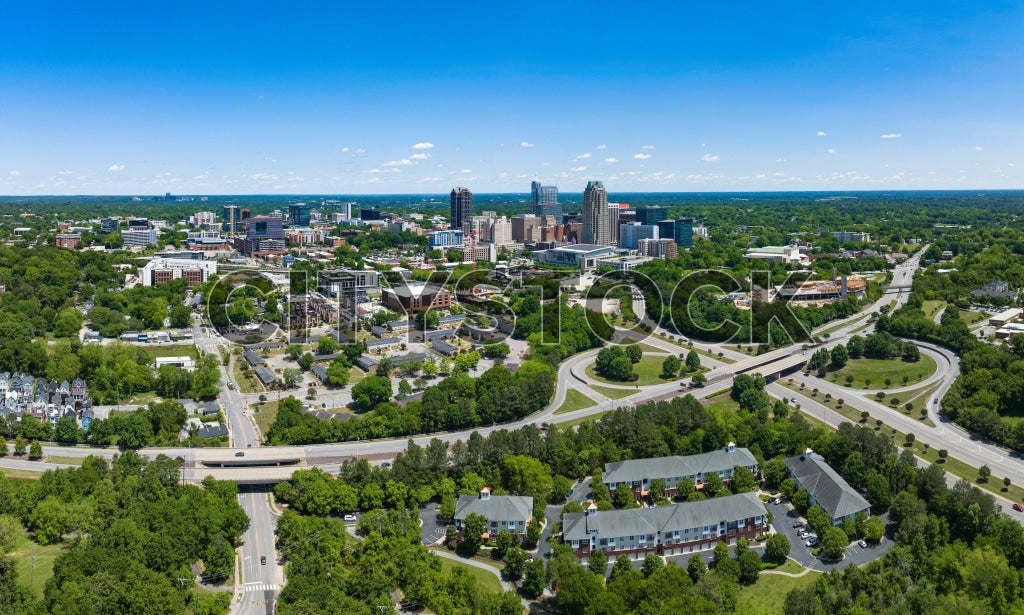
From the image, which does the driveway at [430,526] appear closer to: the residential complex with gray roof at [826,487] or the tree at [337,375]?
the residential complex with gray roof at [826,487]

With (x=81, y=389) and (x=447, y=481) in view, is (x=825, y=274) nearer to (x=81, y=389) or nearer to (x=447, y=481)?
(x=447, y=481)

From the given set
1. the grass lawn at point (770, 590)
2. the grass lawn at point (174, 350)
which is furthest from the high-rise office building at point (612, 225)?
the grass lawn at point (770, 590)

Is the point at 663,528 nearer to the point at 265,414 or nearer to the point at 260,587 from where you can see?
the point at 260,587

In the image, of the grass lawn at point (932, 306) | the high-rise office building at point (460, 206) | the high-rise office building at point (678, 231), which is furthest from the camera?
the high-rise office building at point (460, 206)

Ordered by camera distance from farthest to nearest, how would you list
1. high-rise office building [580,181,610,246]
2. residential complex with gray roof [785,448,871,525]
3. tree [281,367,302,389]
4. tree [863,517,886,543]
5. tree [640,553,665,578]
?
high-rise office building [580,181,610,246], tree [281,367,302,389], residential complex with gray roof [785,448,871,525], tree [863,517,886,543], tree [640,553,665,578]

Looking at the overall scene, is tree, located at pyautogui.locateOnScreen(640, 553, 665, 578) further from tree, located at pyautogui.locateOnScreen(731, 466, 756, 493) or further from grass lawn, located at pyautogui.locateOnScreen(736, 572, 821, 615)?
tree, located at pyautogui.locateOnScreen(731, 466, 756, 493)

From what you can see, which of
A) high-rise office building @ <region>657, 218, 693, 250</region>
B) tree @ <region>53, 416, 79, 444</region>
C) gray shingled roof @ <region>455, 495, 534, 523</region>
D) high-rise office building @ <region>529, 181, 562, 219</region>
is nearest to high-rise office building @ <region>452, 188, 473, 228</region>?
high-rise office building @ <region>529, 181, 562, 219</region>

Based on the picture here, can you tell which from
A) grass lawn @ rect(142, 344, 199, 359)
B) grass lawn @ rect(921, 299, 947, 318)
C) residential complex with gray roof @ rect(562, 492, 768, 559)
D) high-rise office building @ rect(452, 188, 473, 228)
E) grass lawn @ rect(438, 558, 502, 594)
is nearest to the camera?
grass lawn @ rect(438, 558, 502, 594)
